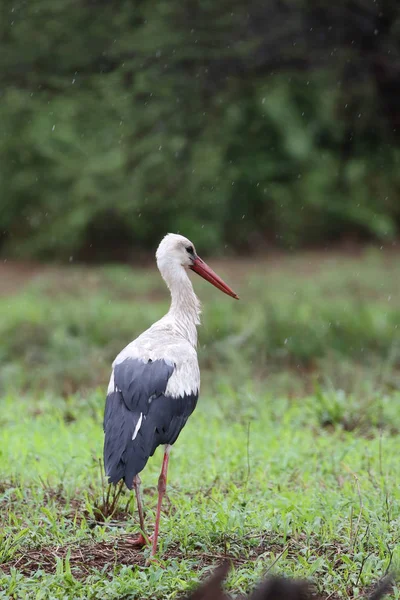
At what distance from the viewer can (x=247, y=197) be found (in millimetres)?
16453

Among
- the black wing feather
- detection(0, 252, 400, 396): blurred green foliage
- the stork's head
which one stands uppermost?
the stork's head

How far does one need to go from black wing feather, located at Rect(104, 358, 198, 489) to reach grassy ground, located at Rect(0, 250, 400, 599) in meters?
0.45

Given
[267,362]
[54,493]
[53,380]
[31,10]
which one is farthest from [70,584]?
[31,10]

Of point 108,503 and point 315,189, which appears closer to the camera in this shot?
point 108,503

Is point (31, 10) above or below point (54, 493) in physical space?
above

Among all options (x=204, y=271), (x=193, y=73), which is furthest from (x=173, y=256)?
(x=193, y=73)

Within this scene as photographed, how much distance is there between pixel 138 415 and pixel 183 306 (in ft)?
3.36

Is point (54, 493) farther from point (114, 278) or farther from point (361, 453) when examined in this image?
point (114, 278)

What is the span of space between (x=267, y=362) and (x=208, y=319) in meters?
1.43

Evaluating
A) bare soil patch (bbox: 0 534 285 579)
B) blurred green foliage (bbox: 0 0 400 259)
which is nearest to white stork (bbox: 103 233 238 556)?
bare soil patch (bbox: 0 534 285 579)

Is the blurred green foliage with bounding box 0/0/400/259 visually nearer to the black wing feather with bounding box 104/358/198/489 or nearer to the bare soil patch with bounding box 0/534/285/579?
the black wing feather with bounding box 104/358/198/489

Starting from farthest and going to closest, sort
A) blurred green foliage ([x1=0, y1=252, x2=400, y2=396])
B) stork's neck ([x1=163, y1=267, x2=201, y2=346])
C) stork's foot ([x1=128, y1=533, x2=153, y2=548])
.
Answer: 1. blurred green foliage ([x1=0, y1=252, x2=400, y2=396])
2. stork's neck ([x1=163, y1=267, x2=201, y2=346])
3. stork's foot ([x1=128, y1=533, x2=153, y2=548])

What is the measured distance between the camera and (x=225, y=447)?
19.6 ft

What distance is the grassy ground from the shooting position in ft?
12.9
